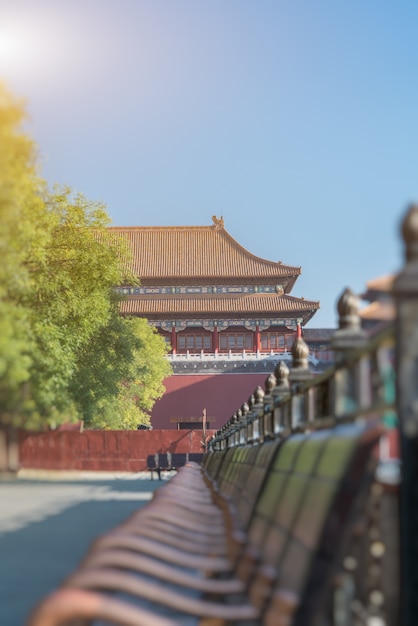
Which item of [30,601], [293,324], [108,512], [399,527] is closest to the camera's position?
[399,527]

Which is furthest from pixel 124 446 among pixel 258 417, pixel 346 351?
pixel 346 351

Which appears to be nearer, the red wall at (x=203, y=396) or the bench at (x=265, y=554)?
the bench at (x=265, y=554)

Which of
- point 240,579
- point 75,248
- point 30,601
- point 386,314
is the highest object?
point 75,248

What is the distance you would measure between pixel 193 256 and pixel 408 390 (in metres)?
35.5

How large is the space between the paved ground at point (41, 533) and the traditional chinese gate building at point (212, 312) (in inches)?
711

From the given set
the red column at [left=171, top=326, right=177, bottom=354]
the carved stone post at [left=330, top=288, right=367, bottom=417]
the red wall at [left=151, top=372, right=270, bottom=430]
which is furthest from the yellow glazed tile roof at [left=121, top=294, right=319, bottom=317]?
the carved stone post at [left=330, top=288, right=367, bottom=417]

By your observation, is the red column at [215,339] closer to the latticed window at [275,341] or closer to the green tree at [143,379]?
the latticed window at [275,341]

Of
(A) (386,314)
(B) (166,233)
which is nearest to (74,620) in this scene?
(A) (386,314)

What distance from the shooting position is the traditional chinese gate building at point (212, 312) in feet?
107

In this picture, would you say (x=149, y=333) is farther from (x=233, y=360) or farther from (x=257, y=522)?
(x=257, y=522)

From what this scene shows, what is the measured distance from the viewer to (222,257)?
36969 millimetres

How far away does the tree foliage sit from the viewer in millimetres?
9055

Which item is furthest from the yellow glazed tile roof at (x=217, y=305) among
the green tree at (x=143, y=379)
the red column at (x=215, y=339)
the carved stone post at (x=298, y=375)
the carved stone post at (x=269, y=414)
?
the carved stone post at (x=298, y=375)

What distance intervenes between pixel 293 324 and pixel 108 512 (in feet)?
83.7
